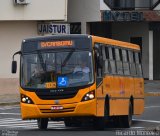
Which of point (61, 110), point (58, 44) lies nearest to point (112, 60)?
point (58, 44)

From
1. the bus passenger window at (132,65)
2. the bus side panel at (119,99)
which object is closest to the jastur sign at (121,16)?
the bus passenger window at (132,65)

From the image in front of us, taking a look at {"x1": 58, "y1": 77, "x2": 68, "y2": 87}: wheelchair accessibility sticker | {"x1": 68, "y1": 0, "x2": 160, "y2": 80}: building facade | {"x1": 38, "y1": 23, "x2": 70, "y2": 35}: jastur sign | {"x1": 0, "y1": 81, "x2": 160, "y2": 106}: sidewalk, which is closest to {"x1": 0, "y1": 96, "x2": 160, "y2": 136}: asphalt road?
{"x1": 58, "y1": 77, "x2": 68, "y2": 87}: wheelchair accessibility sticker

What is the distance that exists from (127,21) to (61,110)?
27.7 m

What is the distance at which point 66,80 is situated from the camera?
2036 cm

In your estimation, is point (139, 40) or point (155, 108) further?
point (139, 40)

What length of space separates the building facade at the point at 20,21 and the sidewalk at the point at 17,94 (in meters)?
1.39

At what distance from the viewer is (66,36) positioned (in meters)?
20.9

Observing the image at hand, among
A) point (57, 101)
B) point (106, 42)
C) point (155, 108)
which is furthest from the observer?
point (155, 108)

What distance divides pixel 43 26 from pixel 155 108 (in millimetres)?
13607

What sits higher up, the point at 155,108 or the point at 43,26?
the point at 43,26

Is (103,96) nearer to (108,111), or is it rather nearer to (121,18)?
(108,111)

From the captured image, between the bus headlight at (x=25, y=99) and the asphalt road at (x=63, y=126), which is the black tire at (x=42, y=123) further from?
the bus headlight at (x=25, y=99)

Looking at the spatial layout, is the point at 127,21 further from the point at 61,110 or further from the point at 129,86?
the point at 61,110

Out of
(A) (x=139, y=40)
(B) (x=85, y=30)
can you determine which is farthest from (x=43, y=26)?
(A) (x=139, y=40)
